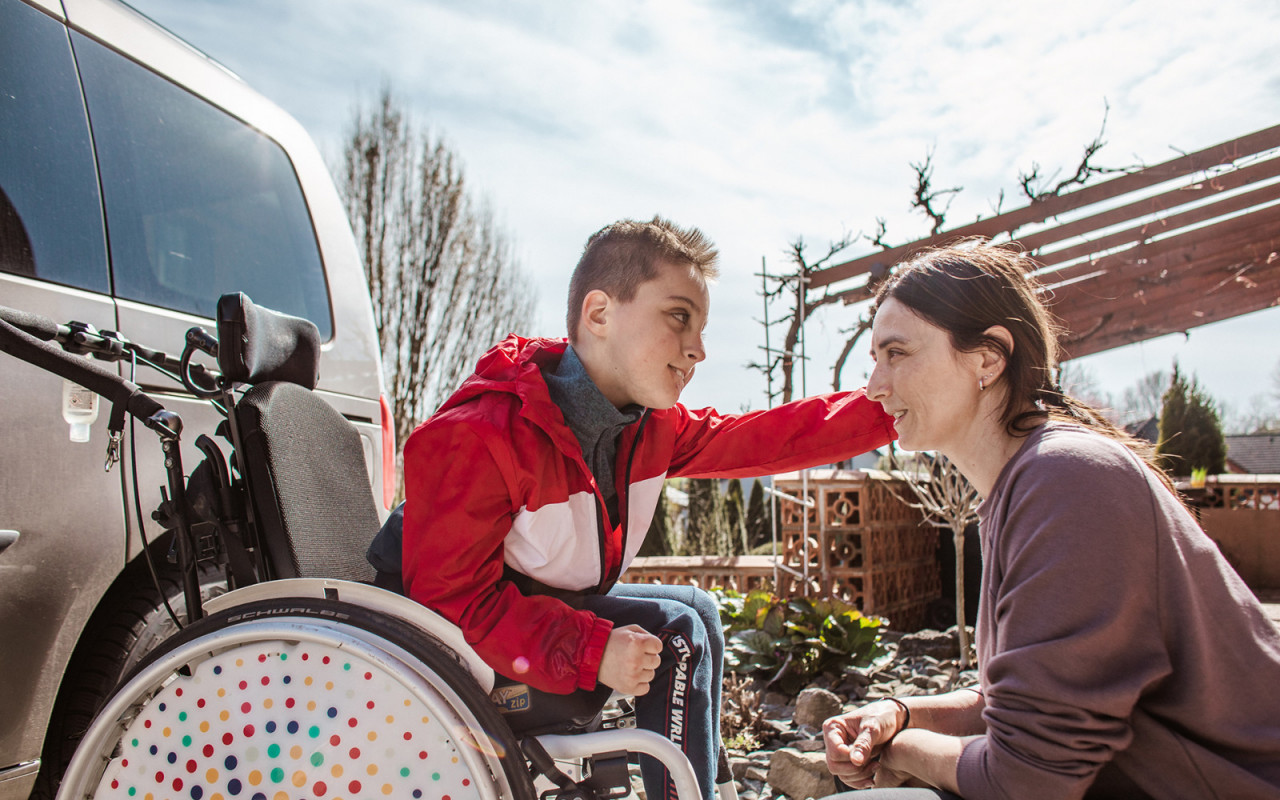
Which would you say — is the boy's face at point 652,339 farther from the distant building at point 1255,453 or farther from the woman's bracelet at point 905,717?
the distant building at point 1255,453

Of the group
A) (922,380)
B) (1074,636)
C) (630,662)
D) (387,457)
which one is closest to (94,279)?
(387,457)

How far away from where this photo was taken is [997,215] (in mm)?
5305

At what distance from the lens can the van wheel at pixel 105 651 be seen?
164 cm

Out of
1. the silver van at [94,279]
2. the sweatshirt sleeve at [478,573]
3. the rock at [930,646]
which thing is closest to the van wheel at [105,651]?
the silver van at [94,279]

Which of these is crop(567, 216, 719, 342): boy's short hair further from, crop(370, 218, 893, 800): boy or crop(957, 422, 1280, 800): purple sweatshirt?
crop(957, 422, 1280, 800): purple sweatshirt

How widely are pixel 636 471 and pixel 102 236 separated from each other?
4.40ft

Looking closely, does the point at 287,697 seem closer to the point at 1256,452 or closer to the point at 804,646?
the point at 804,646

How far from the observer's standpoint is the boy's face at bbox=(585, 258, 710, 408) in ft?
5.46

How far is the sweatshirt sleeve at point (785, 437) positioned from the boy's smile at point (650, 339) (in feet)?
0.87

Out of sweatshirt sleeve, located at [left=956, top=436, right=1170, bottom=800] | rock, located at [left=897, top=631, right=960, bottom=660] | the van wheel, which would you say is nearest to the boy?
sweatshirt sleeve, located at [left=956, top=436, right=1170, bottom=800]

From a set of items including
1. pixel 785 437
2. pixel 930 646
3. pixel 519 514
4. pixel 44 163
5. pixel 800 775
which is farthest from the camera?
pixel 930 646

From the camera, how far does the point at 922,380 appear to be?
1.37 meters

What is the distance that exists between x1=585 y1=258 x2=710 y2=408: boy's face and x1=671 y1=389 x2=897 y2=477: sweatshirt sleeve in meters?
0.26

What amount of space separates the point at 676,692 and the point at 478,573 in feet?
1.31
